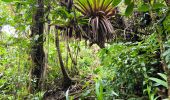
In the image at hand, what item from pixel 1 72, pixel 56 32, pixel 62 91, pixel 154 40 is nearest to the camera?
pixel 154 40

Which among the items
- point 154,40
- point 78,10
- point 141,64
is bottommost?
point 141,64

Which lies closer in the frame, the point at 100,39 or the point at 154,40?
the point at 154,40

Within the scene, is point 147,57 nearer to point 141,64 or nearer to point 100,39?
point 141,64

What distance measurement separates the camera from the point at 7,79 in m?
3.36

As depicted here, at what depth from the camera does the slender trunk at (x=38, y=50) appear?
3336mm

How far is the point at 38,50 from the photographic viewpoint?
3617 millimetres

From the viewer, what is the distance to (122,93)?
A: 225 centimetres

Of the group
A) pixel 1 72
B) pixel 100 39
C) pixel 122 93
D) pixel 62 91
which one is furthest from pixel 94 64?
pixel 122 93

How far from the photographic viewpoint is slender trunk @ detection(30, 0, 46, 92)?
3336 millimetres

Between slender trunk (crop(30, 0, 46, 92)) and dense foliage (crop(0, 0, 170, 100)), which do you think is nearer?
dense foliage (crop(0, 0, 170, 100))

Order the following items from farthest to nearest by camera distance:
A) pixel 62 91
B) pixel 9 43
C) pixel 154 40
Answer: pixel 62 91 < pixel 9 43 < pixel 154 40

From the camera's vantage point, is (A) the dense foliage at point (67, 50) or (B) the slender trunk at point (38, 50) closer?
(A) the dense foliage at point (67, 50)

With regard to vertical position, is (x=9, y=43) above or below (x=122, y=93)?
above

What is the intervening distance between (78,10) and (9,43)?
114 centimetres
